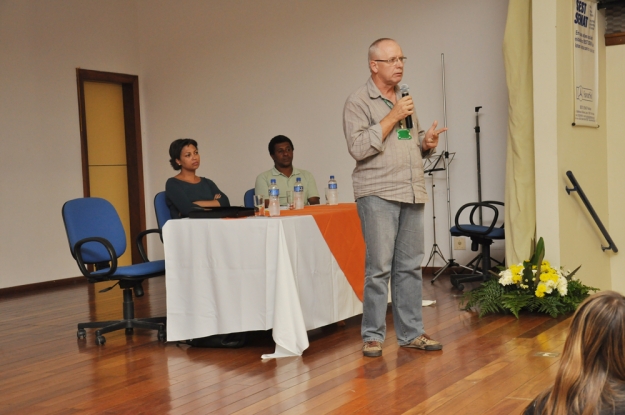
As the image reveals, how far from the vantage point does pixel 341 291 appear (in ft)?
14.5

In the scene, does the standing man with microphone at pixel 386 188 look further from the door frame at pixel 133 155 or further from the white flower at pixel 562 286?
the door frame at pixel 133 155

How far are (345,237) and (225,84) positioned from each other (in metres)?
4.34

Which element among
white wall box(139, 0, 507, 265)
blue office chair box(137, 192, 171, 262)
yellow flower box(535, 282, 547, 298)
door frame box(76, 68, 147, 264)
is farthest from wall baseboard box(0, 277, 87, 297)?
yellow flower box(535, 282, 547, 298)

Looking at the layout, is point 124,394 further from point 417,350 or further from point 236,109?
point 236,109

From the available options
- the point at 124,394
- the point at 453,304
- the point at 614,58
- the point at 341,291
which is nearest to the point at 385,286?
the point at 341,291

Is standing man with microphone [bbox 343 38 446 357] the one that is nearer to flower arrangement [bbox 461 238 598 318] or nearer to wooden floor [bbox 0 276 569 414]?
wooden floor [bbox 0 276 569 414]

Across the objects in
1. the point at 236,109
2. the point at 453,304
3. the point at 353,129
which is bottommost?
the point at 453,304

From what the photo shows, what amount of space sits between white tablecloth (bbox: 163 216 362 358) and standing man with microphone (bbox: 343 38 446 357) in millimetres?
401

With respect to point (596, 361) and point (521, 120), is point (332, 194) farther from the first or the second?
point (596, 361)

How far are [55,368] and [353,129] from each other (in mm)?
2039

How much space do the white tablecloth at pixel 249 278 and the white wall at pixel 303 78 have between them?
10.2 feet

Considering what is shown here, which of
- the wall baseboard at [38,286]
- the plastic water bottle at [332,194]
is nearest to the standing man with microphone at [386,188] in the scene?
the plastic water bottle at [332,194]

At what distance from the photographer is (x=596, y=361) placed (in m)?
1.38

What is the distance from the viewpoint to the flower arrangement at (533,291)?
469 cm
